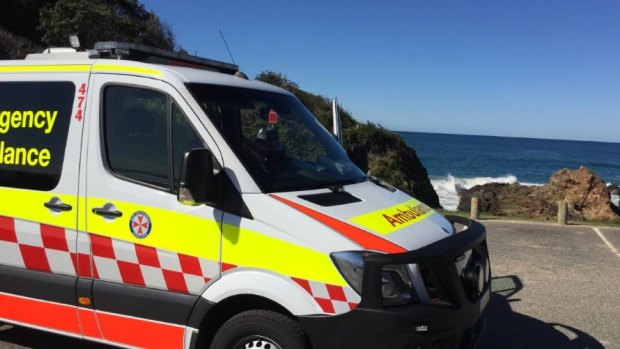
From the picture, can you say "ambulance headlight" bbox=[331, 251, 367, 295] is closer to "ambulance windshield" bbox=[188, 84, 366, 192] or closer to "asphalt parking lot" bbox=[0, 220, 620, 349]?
"ambulance windshield" bbox=[188, 84, 366, 192]

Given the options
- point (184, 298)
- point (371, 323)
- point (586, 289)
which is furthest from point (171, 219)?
point (586, 289)

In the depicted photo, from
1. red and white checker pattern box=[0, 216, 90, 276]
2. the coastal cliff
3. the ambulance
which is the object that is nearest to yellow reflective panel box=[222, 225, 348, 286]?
the ambulance

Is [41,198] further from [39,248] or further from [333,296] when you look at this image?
[333,296]

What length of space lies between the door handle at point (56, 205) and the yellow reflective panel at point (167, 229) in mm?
184

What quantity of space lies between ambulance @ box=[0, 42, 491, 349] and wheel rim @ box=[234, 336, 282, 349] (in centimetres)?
1

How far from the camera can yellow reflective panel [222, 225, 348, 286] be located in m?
3.00

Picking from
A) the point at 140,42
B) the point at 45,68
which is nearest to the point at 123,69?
the point at 45,68

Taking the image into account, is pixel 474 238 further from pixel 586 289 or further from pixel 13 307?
pixel 586 289

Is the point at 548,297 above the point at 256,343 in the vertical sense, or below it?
below

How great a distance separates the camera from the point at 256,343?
3164mm

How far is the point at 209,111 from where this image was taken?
3.52 m

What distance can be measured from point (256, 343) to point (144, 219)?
105 centimetres

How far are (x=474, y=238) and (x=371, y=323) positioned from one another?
3.53ft

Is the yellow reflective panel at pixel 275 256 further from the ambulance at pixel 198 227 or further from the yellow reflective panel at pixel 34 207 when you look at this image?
the yellow reflective panel at pixel 34 207
